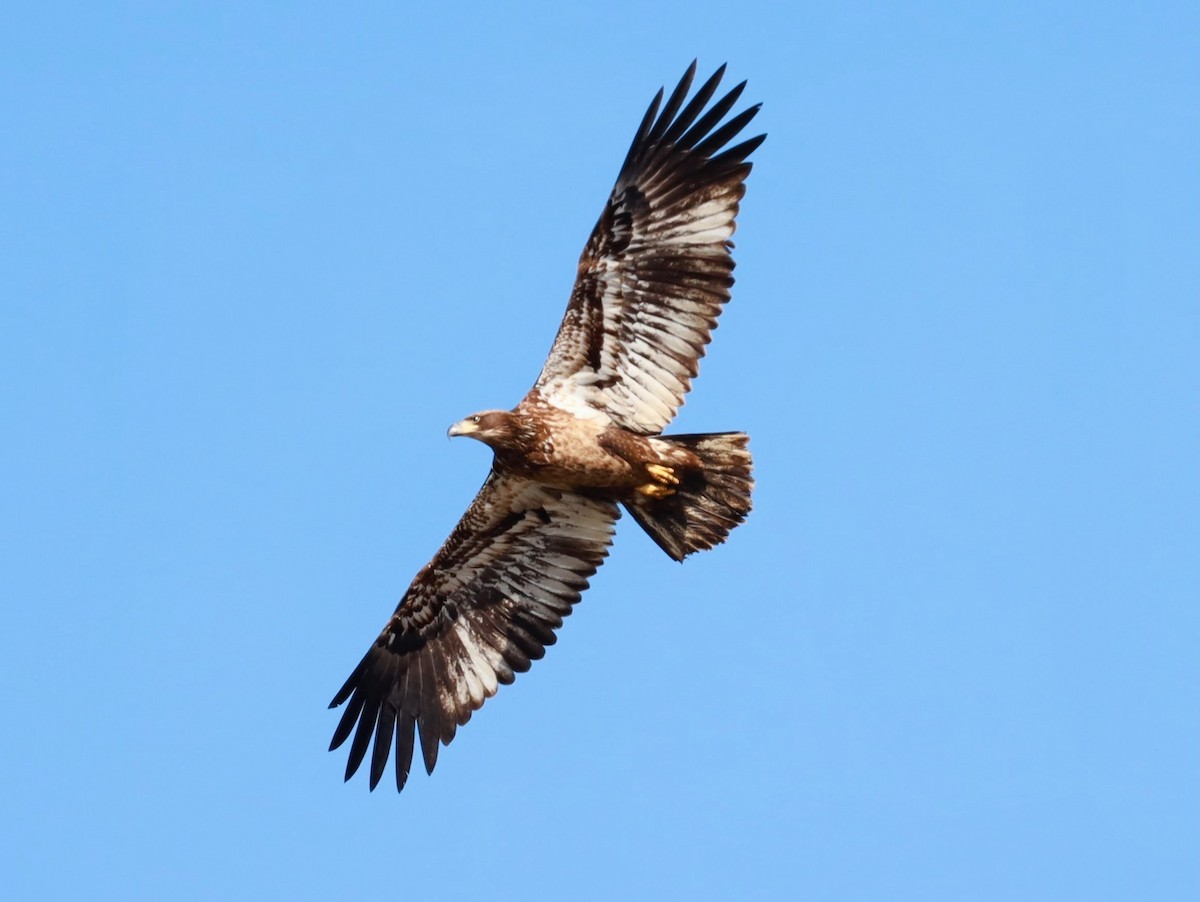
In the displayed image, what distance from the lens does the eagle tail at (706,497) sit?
12.6 metres

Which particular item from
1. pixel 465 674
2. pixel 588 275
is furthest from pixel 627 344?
pixel 465 674

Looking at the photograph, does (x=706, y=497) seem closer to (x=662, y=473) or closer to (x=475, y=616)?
(x=662, y=473)

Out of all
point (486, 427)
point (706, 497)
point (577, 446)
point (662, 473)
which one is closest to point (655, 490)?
point (662, 473)

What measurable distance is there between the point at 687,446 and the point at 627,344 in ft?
2.66

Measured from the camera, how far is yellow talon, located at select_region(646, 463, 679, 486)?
41.3 feet

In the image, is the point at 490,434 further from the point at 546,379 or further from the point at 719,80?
the point at 719,80

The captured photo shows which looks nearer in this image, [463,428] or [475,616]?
[463,428]

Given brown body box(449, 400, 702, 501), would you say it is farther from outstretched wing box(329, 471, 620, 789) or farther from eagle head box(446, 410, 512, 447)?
outstretched wing box(329, 471, 620, 789)

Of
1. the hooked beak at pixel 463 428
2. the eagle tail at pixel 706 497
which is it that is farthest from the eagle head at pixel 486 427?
the eagle tail at pixel 706 497

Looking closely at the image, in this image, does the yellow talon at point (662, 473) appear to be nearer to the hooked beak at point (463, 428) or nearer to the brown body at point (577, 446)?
the brown body at point (577, 446)

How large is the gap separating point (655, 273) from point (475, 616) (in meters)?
3.01

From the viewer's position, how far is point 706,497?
1265 centimetres

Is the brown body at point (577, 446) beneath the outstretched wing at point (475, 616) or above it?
above

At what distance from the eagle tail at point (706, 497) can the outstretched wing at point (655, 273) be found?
15.0 inches
